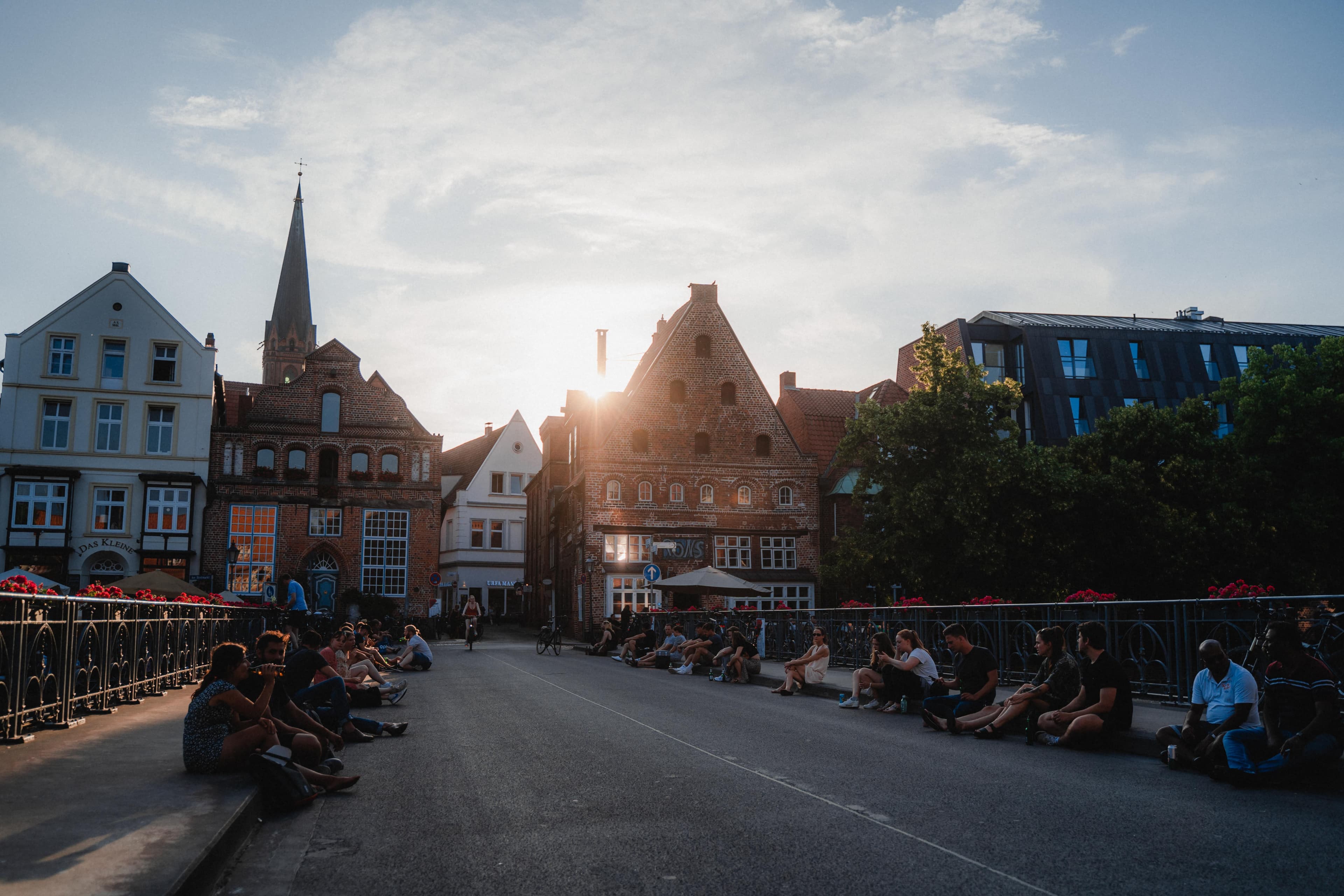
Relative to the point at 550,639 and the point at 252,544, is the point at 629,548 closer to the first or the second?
the point at 550,639

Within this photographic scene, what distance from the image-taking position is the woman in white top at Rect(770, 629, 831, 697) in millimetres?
19156

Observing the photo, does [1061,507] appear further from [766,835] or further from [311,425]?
[311,425]

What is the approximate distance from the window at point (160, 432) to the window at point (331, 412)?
7.29 meters

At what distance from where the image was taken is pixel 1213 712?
9.29 metres

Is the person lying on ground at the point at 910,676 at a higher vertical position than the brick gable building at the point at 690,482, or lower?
lower

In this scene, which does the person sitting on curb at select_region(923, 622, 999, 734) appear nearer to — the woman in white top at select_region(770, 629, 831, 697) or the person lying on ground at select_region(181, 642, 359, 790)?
the woman in white top at select_region(770, 629, 831, 697)

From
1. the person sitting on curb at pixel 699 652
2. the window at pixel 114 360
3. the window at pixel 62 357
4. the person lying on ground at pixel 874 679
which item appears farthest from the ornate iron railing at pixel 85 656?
the window at pixel 62 357

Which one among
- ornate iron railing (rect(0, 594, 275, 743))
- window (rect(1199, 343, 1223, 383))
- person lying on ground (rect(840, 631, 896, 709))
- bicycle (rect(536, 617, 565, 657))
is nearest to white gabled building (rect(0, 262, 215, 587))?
bicycle (rect(536, 617, 565, 657))

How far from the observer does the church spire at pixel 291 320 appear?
90.2m

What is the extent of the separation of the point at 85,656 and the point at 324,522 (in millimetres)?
42414

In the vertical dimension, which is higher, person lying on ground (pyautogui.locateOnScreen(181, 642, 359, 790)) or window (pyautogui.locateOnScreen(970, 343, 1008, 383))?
window (pyautogui.locateOnScreen(970, 343, 1008, 383))

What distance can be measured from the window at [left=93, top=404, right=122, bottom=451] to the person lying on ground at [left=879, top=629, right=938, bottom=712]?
141 feet

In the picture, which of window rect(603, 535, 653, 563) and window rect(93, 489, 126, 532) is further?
window rect(603, 535, 653, 563)

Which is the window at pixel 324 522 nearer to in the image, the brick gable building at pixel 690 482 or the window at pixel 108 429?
the window at pixel 108 429
